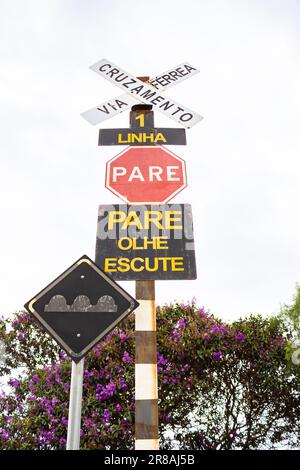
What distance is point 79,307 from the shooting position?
9.72 feet

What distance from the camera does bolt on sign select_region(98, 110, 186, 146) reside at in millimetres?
5621

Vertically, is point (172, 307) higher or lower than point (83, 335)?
higher

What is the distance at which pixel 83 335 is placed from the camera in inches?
113

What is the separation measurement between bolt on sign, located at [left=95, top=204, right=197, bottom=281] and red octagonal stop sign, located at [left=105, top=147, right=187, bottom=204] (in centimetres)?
19

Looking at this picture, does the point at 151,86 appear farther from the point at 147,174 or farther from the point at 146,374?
the point at 146,374

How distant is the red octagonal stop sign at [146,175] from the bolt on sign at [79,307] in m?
2.18

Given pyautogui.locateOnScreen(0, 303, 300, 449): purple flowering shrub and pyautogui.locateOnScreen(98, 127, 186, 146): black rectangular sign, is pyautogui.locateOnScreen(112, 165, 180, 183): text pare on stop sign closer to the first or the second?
pyautogui.locateOnScreen(98, 127, 186, 146): black rectangular sign

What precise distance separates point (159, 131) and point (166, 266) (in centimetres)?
196

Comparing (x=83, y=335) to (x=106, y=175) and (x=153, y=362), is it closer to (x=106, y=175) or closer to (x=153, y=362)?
(x=153, y=362)

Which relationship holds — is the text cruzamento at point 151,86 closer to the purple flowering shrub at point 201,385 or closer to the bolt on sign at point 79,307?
the bolt on sign at point 79,307

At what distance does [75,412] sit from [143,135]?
150 inches

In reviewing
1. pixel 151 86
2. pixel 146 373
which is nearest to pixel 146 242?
pixel 146 373
